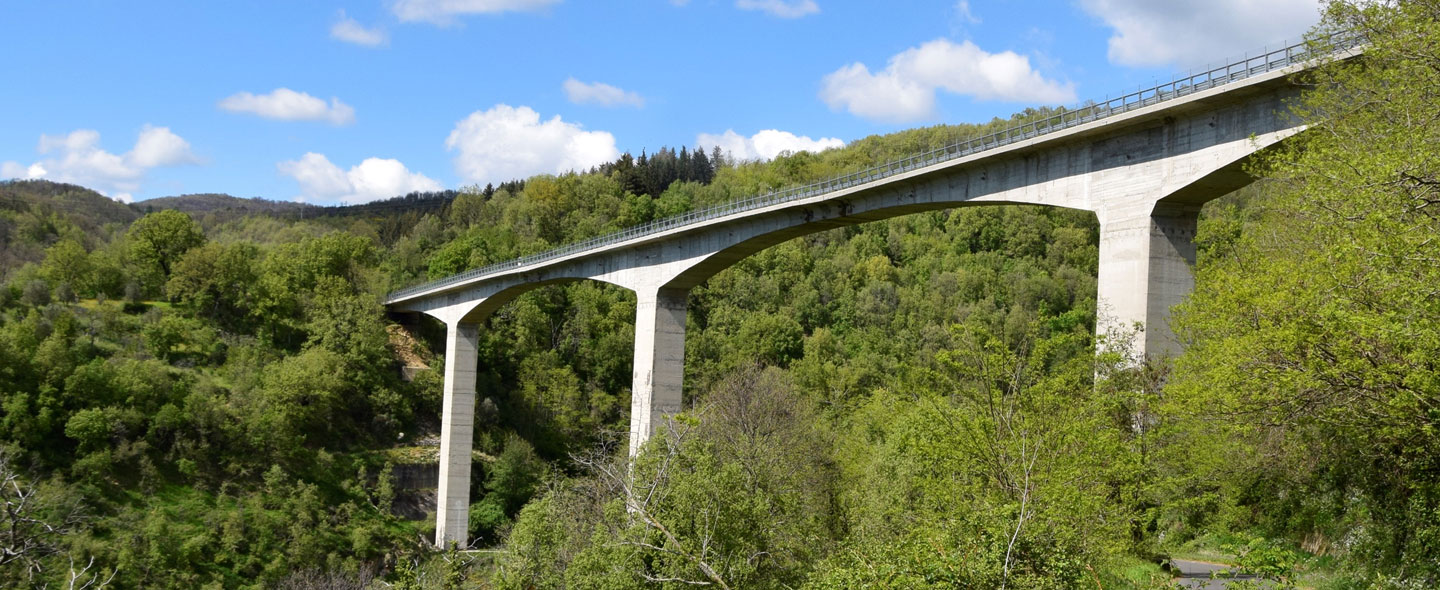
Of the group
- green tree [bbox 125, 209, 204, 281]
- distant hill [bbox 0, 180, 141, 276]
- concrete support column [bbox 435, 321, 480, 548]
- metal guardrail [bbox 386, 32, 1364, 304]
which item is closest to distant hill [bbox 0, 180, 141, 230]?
distant hill [bbox 0, 180, 141, 276]

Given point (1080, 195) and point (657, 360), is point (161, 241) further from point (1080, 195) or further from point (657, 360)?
point (1080, 195)

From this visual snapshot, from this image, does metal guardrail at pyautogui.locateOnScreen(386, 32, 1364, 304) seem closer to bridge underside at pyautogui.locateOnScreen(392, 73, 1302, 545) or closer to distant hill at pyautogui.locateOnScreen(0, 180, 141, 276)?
bridge underside at pyautogui.locateOnScreen(392, 73, 1302, 545)

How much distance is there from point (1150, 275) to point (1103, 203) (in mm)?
2312

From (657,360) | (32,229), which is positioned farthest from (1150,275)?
(32,229)

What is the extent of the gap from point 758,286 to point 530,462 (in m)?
26.6

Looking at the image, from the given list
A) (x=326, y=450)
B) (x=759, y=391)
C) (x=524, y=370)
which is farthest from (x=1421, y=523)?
(x=524, y=370)

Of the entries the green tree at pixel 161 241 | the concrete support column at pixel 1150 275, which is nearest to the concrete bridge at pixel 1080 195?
the concrete support column at pixel 1150 275

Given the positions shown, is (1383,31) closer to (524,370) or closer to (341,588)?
(341,588)

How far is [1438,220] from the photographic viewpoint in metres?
11.4

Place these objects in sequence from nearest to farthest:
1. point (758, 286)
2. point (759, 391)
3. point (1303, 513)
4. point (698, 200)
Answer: point (1303, 513)
point (759, 391)
point (758, 286)
point (698, 200)

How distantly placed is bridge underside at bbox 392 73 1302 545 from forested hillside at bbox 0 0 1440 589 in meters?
0.94

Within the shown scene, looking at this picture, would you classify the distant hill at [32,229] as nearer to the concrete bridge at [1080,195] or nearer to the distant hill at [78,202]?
the distant hill at [78,202]

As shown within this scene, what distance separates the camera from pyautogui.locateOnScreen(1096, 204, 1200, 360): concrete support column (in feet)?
70.7

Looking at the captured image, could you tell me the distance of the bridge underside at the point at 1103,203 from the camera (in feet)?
68.6
